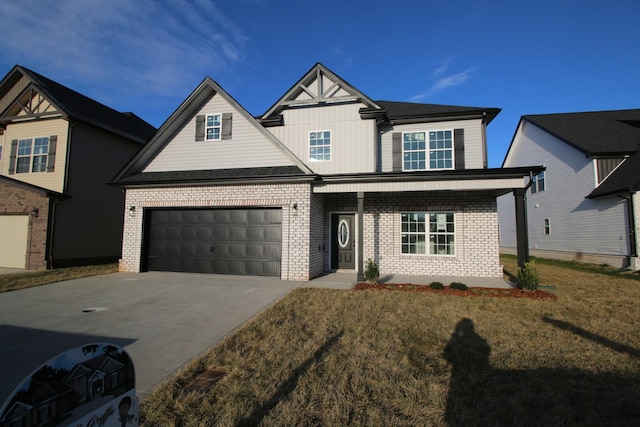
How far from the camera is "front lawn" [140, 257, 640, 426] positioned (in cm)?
288

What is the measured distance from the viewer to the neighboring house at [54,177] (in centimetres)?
1274

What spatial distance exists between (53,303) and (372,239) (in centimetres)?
925

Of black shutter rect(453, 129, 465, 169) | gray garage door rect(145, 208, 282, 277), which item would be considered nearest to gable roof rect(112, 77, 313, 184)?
gray garage door rect(145, 208, 282, 277)

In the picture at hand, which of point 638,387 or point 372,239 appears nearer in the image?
point 638,387

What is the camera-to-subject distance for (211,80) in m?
11.4

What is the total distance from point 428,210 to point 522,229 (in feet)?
10.2

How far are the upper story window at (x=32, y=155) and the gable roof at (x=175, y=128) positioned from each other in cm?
543

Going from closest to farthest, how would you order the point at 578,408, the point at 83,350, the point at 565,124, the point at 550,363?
1. the point at 83,350
2. the point at 578,408
3. the point at 550,363
4. the point at 565,124

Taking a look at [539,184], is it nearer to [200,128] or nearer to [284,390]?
[200,128]

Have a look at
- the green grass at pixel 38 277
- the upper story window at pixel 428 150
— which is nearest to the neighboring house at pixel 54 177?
the green grass at pixel 38 277

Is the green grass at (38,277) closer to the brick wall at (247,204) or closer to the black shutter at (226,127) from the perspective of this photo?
the brick wall at (247,204)

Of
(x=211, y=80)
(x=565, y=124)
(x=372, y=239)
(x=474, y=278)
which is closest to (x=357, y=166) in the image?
(x=372, y=239)

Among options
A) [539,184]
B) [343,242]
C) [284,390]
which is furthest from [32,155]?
[539,184]

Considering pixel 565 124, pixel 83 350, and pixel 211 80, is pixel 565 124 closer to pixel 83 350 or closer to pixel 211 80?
pixel 211 80
